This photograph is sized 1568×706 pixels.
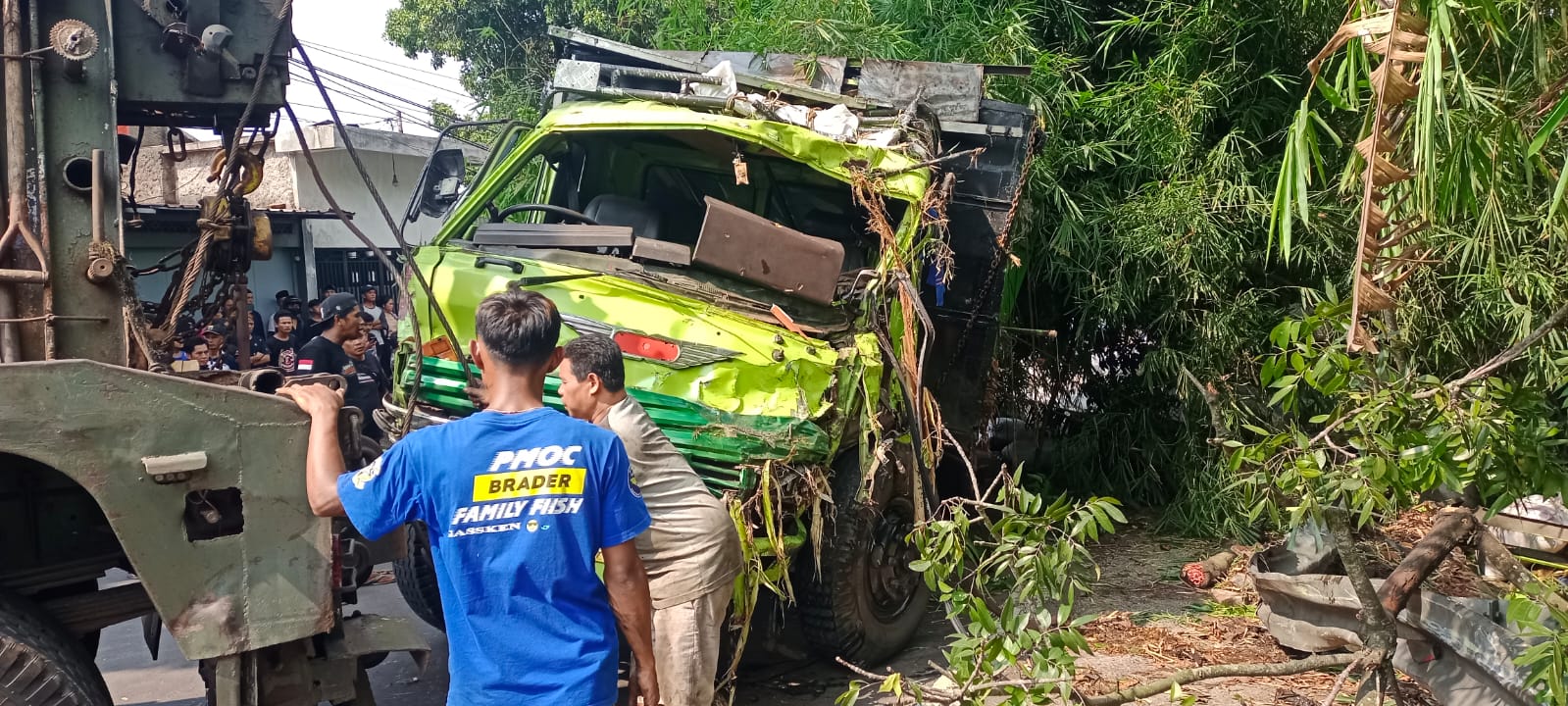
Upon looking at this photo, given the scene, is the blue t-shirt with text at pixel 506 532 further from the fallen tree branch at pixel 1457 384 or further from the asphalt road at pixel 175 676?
the asphalt road at pixel 175 676

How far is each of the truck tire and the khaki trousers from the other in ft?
4.88

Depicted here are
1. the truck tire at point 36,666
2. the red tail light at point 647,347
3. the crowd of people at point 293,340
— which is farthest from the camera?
the red tail light at point 647,347

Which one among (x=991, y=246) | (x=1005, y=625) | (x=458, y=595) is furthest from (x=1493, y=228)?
(x=458, y=595)

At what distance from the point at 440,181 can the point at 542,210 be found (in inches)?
24.8

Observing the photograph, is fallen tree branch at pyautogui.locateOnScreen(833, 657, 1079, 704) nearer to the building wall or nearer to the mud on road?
the mud on road

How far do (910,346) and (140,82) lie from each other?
113 inches

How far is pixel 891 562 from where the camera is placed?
490cm

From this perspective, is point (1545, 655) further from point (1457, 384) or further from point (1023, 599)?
point (1023, 599)

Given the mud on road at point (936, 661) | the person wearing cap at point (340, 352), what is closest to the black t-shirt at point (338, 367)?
the person wearing cap at point (340, 352)

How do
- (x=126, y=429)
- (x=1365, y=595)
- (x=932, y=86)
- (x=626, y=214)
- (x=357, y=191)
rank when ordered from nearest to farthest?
(x=126, y=429) → (x=1365, y=595) → (x=626, y=214) → (x=932, y=86) → (x=357, y=191)

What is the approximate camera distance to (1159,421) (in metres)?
7.52

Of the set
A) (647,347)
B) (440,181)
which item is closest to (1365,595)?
(647,347)

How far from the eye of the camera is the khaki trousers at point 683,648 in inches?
139

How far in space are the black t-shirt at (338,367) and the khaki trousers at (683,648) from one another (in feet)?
10.0
